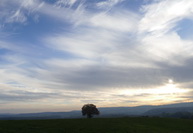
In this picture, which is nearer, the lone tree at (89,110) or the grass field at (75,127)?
the grass field at (75,127)

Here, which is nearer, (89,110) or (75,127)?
(75,127)

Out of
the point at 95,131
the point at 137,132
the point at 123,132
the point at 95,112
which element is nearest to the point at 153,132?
the point at 137,132

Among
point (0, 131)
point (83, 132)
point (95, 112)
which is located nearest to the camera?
point (0, 131)

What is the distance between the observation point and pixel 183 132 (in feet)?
182

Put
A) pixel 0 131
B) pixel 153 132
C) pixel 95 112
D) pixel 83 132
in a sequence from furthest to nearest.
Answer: pixel 95 112, pixel 153 132, pixel 83 132, pixel 0 131

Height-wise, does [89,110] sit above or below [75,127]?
above

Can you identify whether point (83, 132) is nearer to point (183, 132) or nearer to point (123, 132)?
point (123, 132)

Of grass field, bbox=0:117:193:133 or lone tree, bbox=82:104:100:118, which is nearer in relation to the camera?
grass field, bbox=0:117:193:133

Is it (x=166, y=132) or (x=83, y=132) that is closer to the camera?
(x=83, y=132)

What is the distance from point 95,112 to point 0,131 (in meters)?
65.6

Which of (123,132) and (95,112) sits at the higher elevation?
(95,112)

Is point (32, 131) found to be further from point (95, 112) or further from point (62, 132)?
point (95, 112)

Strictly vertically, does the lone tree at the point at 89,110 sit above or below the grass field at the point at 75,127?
above

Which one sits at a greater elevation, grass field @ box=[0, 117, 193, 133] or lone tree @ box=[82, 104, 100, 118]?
A: lone tree @ box=[82, 104, 100, 118]
